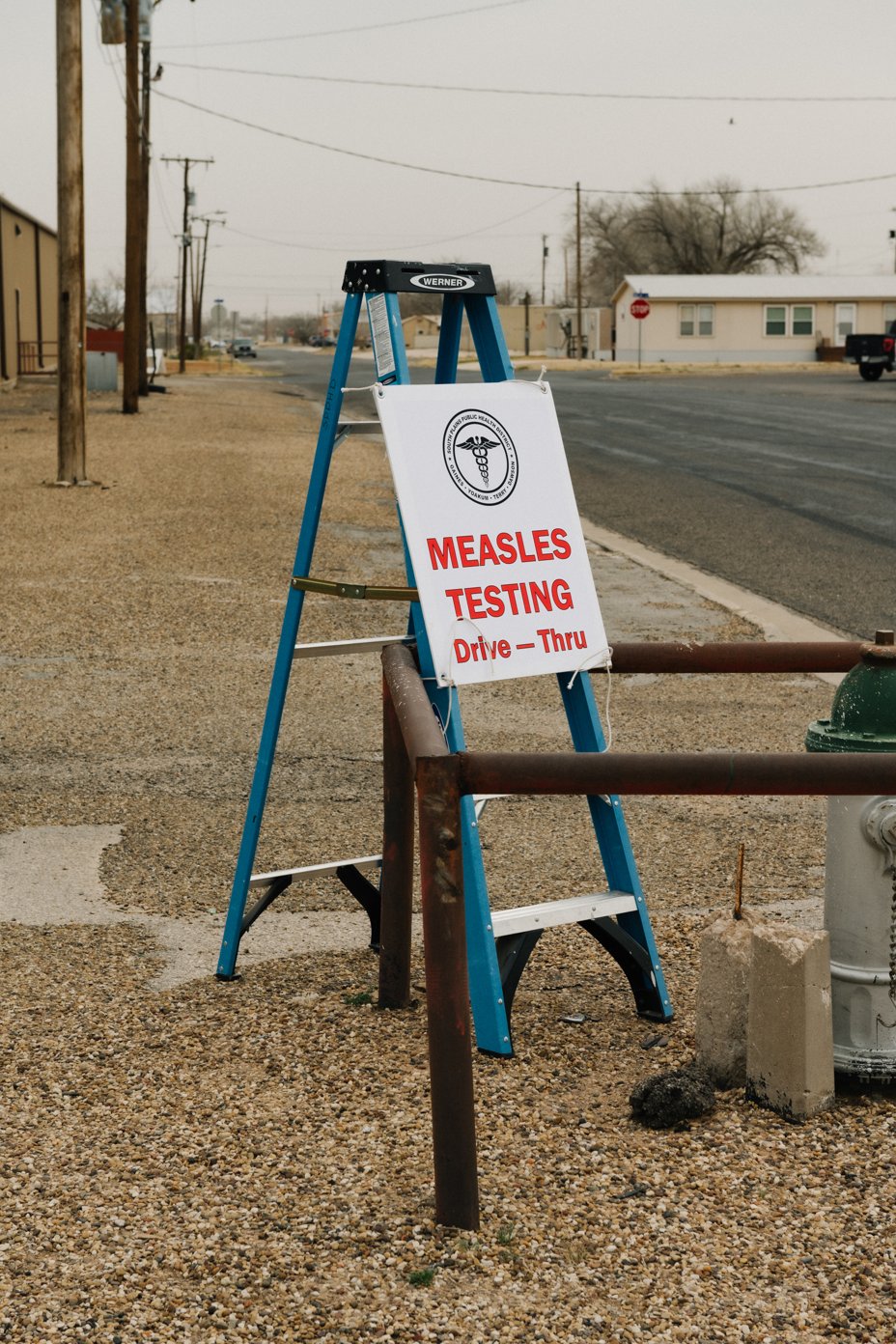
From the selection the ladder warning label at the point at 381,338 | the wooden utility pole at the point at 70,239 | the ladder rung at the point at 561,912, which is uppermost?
the wooden utility pole at the point at 70,239

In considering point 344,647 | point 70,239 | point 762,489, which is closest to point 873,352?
point 762,489

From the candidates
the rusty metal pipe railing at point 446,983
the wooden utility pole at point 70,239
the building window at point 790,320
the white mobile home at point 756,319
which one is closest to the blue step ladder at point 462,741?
the rusty metal pipe railing at point 446,983

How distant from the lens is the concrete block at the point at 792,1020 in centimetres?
317

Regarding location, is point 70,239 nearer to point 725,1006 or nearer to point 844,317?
point 725,1006

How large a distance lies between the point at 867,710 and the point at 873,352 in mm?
42998

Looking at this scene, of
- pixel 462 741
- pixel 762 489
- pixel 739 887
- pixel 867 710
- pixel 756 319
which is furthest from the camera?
pixel 756 319

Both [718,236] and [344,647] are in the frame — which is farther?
[718,236]

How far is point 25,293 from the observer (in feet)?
165

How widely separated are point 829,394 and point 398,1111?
35.0m

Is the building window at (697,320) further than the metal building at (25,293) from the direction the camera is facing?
Yes

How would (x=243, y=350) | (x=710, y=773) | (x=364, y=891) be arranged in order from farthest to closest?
(x=243, y=350)
(x=364, y=891)
(x=710, y=773)

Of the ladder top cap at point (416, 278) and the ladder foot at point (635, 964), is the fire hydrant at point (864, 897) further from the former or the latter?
the ladder top cap at point (416, 278)

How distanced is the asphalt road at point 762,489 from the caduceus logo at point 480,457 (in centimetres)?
581

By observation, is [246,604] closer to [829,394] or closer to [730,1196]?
[730,1196]
